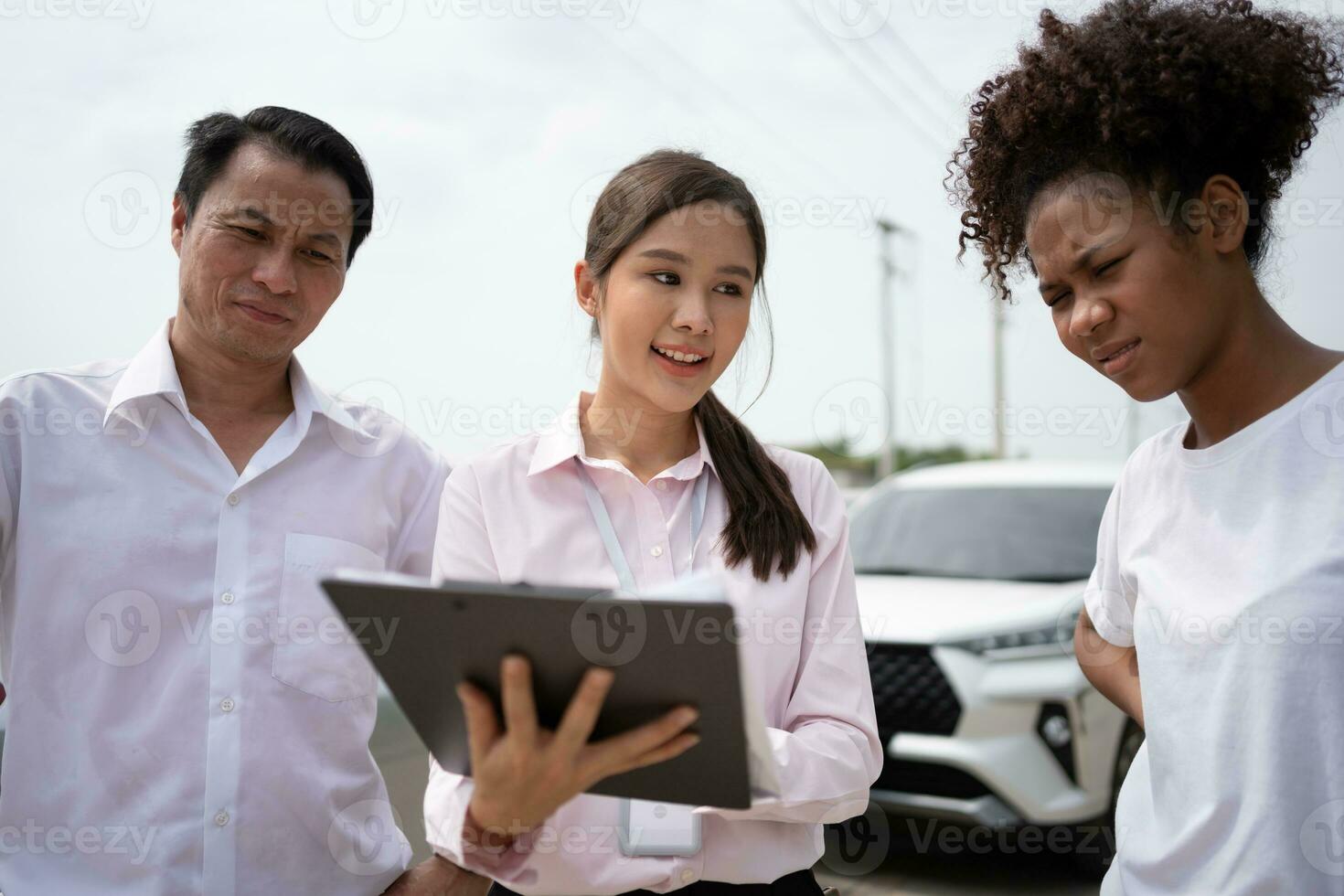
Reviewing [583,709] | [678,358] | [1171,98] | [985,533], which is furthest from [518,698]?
[985,533]

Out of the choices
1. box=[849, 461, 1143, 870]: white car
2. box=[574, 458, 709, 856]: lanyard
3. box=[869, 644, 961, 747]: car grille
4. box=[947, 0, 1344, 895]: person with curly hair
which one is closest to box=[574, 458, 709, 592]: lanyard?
box=[574, 458, 709, 856]: lanyard

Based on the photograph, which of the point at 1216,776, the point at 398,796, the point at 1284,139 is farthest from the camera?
the point at 398,796

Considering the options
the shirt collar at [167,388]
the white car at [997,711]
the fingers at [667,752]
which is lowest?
the white car at [997,711]

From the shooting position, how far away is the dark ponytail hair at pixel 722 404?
182 cm

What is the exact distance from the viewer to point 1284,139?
6.00 ft

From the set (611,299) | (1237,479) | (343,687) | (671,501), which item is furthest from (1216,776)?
(343,687)

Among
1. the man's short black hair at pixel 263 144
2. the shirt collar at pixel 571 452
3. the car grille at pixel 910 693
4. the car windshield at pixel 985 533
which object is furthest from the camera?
the car windshield at pixel 985 533

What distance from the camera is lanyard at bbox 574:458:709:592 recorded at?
1.81m

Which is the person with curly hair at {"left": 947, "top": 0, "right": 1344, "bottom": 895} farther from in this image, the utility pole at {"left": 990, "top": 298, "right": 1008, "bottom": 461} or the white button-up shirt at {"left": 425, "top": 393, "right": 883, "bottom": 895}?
the utility pole at {"left": 990, "top": 298, "right": 1008, "bottom": 461}

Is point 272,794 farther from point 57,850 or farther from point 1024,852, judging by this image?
point 1024,852

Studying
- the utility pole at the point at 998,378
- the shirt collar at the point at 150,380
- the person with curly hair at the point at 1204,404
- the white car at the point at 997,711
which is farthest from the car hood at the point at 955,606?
the utility pole at the point at 998,378

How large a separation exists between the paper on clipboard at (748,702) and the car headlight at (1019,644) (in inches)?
124

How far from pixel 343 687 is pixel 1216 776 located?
5.02 ft

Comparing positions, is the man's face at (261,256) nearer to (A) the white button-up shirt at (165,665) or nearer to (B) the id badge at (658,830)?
(A) the white button-up shirt at (165,665)
